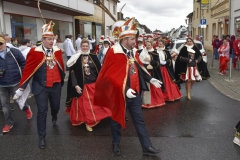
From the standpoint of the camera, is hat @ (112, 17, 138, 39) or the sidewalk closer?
hat @ (112, 17, 138, 39)

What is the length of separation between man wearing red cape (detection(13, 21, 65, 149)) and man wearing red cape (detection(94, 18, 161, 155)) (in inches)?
39.2

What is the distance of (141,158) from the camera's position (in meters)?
4.05

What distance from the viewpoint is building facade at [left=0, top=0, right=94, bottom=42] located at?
12.7m

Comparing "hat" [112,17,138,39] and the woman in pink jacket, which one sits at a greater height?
"hat" [112,17,138,39]

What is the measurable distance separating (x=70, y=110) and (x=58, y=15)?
14290 mm

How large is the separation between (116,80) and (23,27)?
11893mm

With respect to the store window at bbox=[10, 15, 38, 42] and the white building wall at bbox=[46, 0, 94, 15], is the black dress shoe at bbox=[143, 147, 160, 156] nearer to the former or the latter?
the store window at bbox=[10, 15, 38, 42]

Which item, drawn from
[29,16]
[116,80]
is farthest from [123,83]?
[29,16]

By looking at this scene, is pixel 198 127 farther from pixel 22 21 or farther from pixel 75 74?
pixel 22 21

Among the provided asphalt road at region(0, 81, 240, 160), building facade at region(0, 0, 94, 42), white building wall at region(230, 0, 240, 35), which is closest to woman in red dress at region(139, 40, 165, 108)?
asphalt road at region(0, 81, 240, 160)

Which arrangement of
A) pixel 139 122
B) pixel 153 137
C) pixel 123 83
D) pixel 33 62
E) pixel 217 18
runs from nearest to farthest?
pixel 123 83 → pixel 139 122 → pixel 33 62 → pixel 153 137 → pixel 217 18

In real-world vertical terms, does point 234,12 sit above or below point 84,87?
above

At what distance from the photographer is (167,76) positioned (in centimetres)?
762

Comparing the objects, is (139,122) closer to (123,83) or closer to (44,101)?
(123,83)
